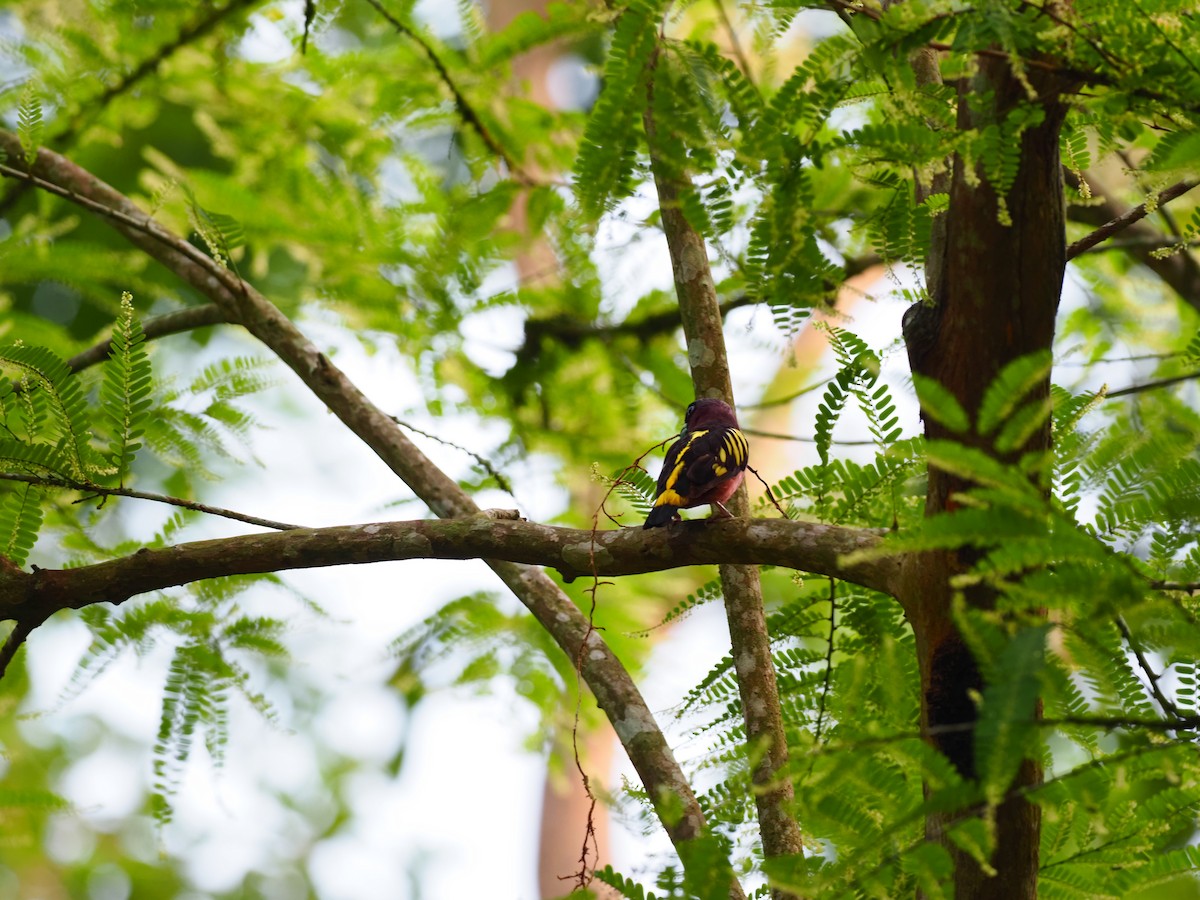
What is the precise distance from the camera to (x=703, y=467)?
3008 mm

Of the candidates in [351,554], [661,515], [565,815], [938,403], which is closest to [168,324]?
[351,554]

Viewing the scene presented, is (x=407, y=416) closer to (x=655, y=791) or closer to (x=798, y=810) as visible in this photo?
(x=655, y=791)

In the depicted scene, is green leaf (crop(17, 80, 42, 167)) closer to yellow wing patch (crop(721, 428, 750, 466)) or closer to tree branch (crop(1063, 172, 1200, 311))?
yellow wing patch (crop(721, 428, 750, 466))

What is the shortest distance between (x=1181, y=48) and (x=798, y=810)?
4.85 feet

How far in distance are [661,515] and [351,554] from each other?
79 centimetres

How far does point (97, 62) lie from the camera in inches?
203

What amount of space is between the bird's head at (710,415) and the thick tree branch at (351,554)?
0.81 meters

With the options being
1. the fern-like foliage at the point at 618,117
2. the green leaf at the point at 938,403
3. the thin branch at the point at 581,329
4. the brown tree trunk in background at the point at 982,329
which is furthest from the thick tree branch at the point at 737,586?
the thin branch at the point at 581,329

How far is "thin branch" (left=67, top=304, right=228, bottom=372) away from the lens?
13.4 feet

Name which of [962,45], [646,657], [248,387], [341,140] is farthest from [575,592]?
[962,45]

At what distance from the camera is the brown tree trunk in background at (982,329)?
2043 mm

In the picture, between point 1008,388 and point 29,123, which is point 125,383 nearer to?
point 29,123

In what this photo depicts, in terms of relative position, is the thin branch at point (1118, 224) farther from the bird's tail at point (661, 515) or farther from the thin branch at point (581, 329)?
Answer: the thin branch at point (581, 329)

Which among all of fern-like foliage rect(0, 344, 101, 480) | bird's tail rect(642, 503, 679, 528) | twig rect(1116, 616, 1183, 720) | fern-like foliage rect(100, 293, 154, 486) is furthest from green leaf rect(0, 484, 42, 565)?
twig rect(1116, 616, 1183, 720)
